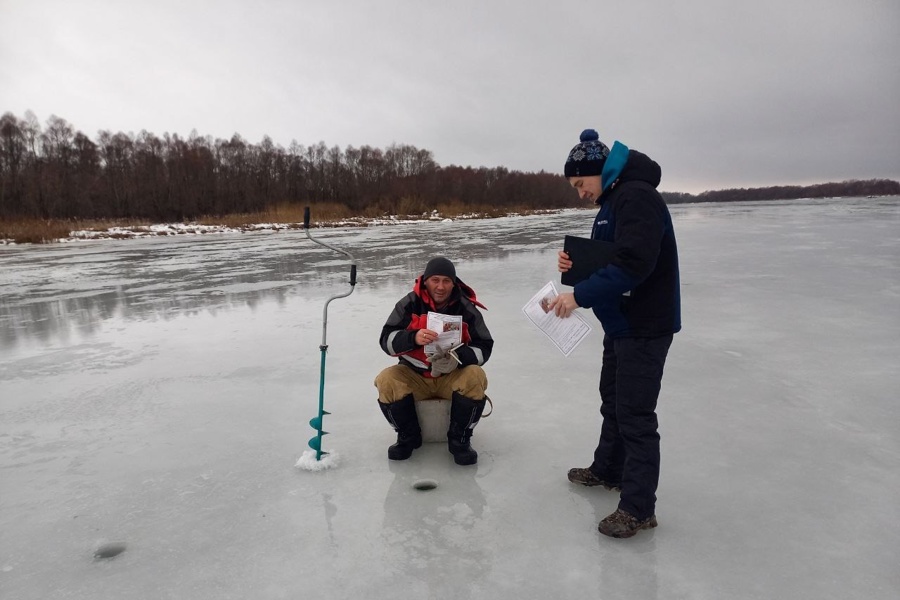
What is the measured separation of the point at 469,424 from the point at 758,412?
6.25 ft

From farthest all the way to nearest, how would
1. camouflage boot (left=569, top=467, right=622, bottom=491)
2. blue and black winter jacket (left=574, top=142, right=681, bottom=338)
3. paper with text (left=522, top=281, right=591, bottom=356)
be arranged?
camouflage boot (left=569, top=467, right=622, bottom=491) < paper with text (left=522, top=281, right=591, bottom=356) < blue and black winter jacket (left=574, top=142, right=681, bottom=338)

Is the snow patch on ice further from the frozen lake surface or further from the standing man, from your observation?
the standing man

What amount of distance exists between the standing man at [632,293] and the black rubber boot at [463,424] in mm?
838

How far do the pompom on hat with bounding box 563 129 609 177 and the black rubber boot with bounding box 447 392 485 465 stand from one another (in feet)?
4.36

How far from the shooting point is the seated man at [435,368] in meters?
2.83

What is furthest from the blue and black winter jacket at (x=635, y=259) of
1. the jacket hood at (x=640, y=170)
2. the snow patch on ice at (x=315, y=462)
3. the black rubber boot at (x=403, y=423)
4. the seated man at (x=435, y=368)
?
the snow patch on ice at (x=315, y=462)

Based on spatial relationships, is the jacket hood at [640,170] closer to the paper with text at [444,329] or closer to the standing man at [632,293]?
the standing man at [632,293]

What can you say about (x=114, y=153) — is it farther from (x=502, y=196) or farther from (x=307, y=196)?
Answer: (x=502, y=196)

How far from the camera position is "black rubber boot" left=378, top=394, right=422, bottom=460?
2.87 m

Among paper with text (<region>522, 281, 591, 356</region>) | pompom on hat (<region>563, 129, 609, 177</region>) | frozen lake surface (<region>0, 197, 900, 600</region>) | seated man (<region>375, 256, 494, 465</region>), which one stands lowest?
frozen lake surface (<region>0, 197, 900, 600</region>)

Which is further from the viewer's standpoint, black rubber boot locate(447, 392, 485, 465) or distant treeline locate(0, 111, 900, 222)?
distant treeline locate(0, 111, 900, 222)

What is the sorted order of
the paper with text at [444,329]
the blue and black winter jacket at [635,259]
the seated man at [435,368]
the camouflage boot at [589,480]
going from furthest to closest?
the seated man at [435,368] → the paper with text at [444,329] → the camouflage boot at [589,480] → the blue and black winter jacket at [635,259]

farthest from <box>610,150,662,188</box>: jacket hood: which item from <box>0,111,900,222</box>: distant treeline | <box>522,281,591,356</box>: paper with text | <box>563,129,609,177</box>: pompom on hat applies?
<box>0,111,900,222</box>: distant treeline

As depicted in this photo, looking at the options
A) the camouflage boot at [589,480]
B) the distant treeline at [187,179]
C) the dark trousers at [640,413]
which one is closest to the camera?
the dark trousers at [640,413]
